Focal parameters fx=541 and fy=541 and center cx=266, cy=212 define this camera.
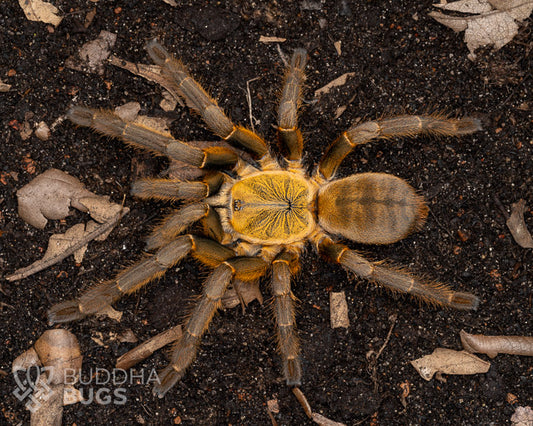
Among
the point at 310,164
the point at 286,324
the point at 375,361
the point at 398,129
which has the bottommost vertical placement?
the point at 375,361

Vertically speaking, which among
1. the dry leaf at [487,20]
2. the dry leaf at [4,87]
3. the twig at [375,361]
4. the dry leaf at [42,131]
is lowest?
the twig at [375,361]

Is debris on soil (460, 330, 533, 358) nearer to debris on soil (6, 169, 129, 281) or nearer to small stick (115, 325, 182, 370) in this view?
small stick (115, 325, 182, 370)

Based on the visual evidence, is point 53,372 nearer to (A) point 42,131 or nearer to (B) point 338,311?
(A) point 42,131

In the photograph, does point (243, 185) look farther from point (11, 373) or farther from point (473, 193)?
point (11, 373)

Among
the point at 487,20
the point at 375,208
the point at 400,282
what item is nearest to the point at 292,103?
the point at 375,208

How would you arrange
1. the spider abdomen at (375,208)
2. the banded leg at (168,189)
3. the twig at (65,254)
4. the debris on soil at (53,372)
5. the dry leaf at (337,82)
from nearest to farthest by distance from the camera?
the spider abdomen at (375,208), the banded leg at (168,189), the debris on soil at (53,372), the twig at (65,254), the dry leaf at (337,82)

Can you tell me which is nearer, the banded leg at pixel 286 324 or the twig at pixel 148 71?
the banded leg at pixel 286 324

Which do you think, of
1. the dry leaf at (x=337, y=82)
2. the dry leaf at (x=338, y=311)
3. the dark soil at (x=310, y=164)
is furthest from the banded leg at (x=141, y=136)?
the dry leaf at (x=338, y=311)

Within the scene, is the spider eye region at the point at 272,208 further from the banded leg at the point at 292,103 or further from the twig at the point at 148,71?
the twig at the point at 148,71

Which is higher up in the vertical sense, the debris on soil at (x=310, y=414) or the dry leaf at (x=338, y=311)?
→ the dry leaf at (x=338, y=311)
